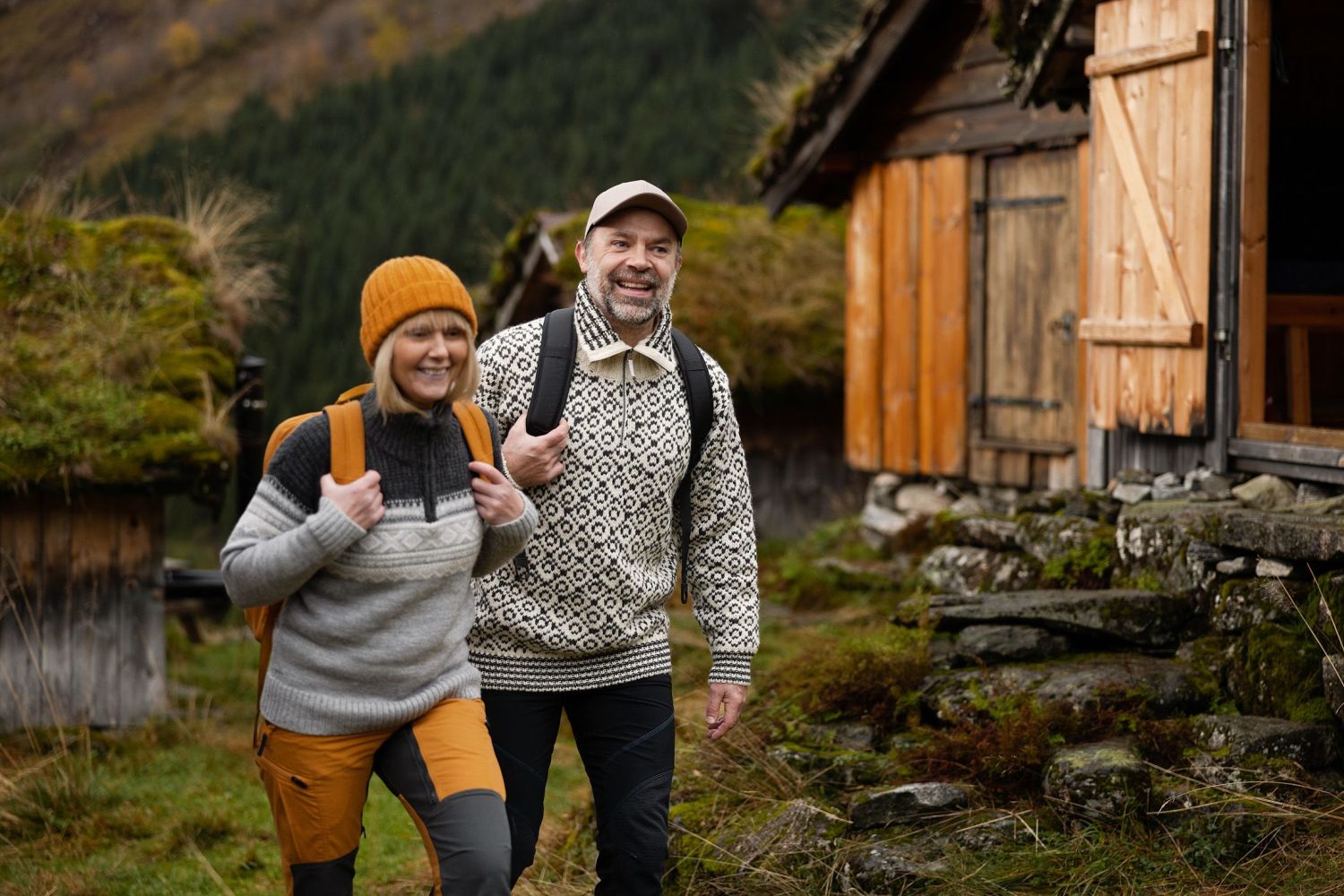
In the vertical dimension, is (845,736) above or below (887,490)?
below

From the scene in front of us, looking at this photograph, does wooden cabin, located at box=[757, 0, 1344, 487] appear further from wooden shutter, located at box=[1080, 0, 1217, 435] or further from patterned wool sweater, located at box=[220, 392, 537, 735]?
patterned wool sweater, located at box=[220, 392, 537, 735]

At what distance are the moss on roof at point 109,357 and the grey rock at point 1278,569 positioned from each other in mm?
5139

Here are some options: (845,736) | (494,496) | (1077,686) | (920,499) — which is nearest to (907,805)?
(845,736)

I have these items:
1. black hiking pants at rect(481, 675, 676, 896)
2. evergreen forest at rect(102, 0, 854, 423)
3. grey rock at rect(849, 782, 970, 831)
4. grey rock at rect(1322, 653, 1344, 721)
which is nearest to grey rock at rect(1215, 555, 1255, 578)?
grey rock at rect(1322, 653, 1344, 721)

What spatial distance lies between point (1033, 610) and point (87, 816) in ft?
12.6

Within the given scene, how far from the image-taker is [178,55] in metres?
32.7

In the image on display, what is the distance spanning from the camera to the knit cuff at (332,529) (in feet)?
9.00

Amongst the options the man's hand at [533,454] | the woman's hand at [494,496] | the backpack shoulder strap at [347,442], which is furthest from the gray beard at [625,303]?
the backpack shoulder strap at [347,442]

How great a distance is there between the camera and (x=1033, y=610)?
5.29 m

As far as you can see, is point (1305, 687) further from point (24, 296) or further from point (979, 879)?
point (24, 296)

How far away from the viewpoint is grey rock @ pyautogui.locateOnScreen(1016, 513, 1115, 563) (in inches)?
241

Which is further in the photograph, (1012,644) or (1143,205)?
(1143,205)

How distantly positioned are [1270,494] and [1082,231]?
3346 millimetres

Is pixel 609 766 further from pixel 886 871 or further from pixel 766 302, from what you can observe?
pixel 766 302
